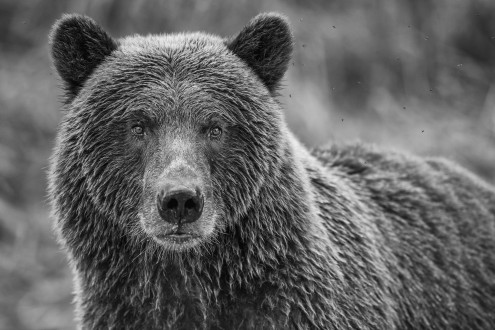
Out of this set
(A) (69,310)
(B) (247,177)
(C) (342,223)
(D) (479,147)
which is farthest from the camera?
(D) (479,147)

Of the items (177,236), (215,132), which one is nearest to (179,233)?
(177,236)

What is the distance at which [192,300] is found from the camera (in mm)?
4996

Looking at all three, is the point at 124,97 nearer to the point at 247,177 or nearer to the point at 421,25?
the point at 247,177

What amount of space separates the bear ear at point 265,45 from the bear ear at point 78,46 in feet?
2.76

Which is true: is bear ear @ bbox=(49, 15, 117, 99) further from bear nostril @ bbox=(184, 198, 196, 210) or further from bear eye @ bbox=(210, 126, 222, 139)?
bear nostril @ bbox=(184, 198, 196, 210)

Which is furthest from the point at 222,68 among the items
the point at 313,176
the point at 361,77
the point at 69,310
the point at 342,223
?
the point at 361,77

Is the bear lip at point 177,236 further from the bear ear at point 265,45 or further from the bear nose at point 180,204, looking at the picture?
the bear ear at point 265,45

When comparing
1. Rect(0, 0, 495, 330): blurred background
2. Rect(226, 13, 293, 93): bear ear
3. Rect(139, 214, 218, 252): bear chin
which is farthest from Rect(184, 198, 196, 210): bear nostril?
Rect(0, 0, 495, 330): blurred background

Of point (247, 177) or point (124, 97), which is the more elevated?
point (124, 97)

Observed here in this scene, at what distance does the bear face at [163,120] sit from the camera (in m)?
4.85

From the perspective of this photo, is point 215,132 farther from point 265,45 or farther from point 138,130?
point 265,45

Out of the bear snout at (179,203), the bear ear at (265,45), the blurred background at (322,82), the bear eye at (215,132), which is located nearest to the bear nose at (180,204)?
the bear snout at (179,203)

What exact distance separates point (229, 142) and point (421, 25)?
841cm

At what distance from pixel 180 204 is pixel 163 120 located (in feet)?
2.17
